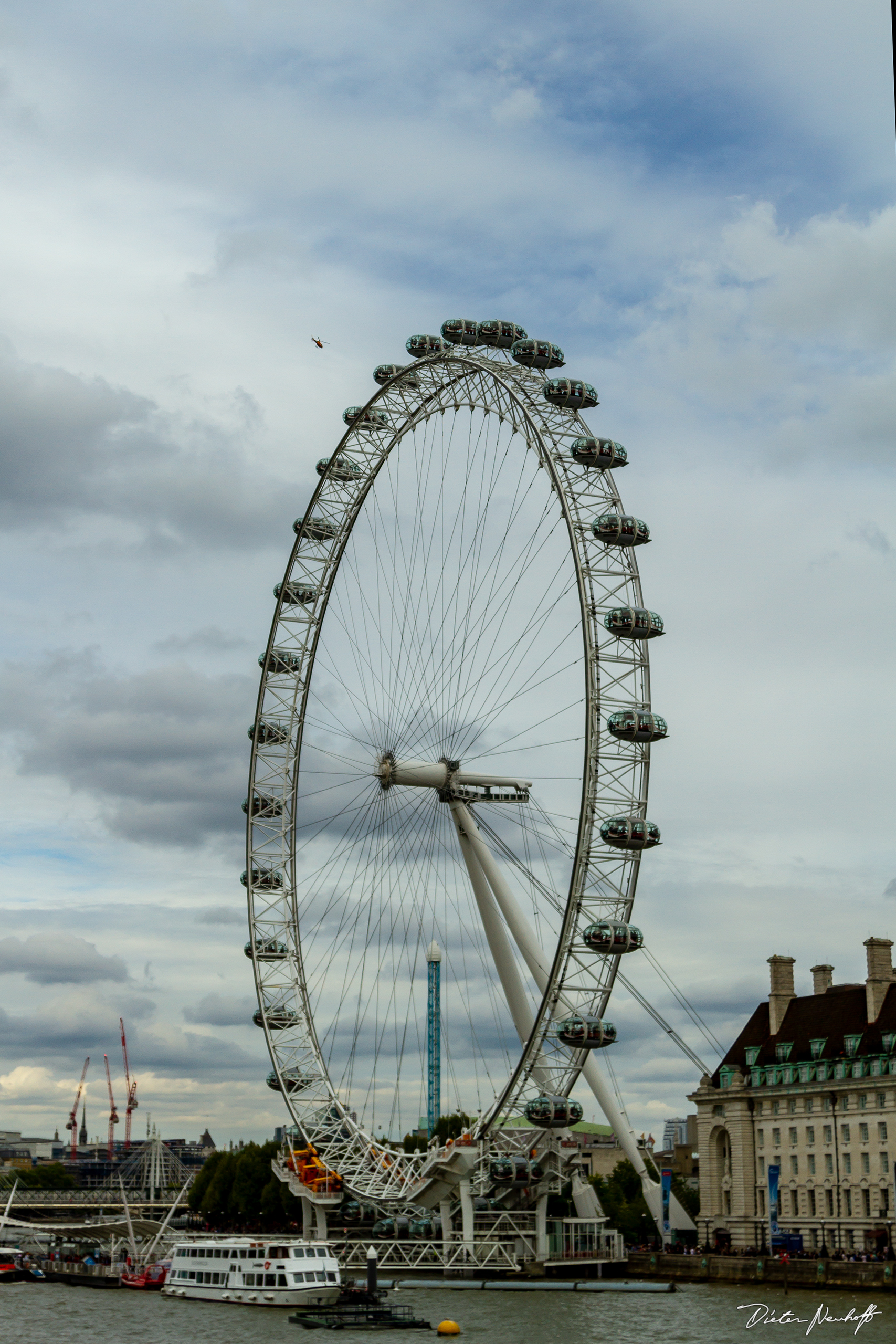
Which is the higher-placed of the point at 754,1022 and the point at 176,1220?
the point at 754,1022

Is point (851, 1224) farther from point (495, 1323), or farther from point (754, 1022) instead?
point (495, 1323)

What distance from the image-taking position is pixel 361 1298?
223ft

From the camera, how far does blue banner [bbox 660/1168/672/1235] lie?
8519 cm

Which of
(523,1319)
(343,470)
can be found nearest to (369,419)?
(343,470)

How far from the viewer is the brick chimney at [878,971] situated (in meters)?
90.9

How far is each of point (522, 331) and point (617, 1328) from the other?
50.5 m

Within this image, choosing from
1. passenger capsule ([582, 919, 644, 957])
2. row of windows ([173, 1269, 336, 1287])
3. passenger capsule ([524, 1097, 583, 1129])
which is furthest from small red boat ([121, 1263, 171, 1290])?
passenger capsule ([582, 919, 644, 957])

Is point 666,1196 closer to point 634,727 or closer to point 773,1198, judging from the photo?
point 773,1198

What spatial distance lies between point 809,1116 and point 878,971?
30.5ft

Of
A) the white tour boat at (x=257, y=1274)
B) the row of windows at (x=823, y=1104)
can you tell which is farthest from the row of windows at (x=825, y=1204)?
the white tour boat at (x=257, y=1274)

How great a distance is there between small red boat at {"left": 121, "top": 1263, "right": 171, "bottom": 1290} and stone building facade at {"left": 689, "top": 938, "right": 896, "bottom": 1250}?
31670 millimetres

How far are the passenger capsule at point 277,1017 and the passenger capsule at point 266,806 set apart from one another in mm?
11073

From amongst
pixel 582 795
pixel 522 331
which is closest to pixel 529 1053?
pixel 582 795

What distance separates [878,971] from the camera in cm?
9125
